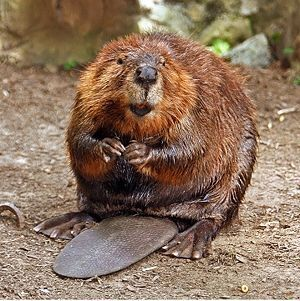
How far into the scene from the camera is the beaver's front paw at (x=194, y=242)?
3786 millimetres

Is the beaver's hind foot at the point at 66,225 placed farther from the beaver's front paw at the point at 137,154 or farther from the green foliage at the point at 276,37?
the green foliage at the point at 276,37

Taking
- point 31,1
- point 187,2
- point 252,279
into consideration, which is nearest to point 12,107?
point 31,1

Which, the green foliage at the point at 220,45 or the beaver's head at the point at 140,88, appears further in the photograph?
the green foliage at the point at 220,45

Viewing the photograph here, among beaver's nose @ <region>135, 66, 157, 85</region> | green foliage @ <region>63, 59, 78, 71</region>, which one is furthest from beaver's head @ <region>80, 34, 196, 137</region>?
green foliage @ <region>63, 59, 78, 71</region>

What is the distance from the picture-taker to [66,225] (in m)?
4.07

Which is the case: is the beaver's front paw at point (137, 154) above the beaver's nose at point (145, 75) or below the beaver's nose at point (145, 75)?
below

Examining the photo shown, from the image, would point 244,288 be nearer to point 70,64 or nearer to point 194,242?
point 194,242

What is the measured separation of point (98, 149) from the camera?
3.76m

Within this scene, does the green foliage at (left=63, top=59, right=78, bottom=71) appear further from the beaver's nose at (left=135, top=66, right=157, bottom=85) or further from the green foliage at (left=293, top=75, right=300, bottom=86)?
the beaver's nose at (left=135, top=66, right=157, bottom=85)

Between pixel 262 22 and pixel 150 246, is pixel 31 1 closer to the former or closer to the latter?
pixel 262 22

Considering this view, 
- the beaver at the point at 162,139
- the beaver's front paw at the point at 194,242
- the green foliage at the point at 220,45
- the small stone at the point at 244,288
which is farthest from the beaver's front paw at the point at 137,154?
the green foliage at the point at 220,45

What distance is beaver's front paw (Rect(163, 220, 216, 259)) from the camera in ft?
12.4

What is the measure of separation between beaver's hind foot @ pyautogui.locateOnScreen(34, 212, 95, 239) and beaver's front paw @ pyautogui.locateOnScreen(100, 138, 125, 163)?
0.45 m

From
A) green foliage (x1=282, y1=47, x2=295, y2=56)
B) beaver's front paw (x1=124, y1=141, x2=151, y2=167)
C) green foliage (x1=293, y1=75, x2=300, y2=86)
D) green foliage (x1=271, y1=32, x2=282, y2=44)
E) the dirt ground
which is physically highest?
green foliage (x1=271, y1=32, x2=282, y2=44)
